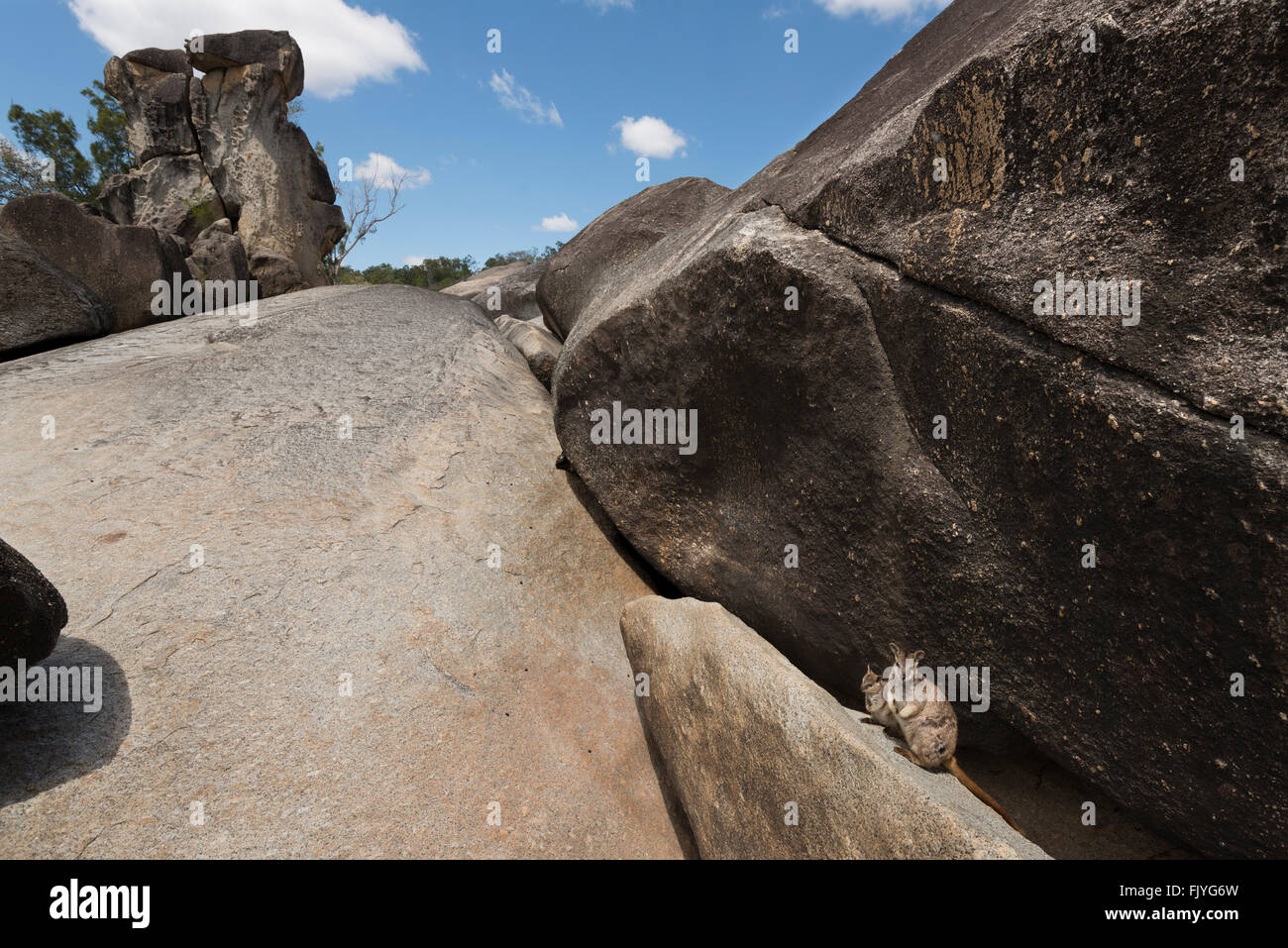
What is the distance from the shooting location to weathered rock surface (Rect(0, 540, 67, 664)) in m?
2.31

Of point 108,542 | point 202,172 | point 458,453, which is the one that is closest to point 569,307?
point 458,453

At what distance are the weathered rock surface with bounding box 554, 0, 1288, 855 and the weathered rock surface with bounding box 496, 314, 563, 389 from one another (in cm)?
344

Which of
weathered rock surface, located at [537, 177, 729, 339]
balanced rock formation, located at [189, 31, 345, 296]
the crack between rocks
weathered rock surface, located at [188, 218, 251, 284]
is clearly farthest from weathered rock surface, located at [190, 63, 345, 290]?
the crack between rocks

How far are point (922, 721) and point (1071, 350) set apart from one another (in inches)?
53.2

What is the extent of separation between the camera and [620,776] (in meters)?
3.20

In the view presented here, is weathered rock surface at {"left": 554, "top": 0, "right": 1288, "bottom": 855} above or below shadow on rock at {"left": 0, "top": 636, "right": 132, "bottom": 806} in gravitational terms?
above

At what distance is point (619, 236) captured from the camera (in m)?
6.44

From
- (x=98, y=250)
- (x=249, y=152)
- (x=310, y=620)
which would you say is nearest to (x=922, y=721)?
(x=310, y=620)

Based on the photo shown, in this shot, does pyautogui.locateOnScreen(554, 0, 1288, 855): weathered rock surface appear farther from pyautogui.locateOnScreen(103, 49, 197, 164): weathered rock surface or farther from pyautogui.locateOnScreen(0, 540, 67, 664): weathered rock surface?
pyautogui.locateOnScreen(103, 49, 197, 164): weathered rock surface

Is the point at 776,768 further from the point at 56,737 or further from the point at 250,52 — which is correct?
the point at 250,52

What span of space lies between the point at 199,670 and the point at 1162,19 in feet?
12.9

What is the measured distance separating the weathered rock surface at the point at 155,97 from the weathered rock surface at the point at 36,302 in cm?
988

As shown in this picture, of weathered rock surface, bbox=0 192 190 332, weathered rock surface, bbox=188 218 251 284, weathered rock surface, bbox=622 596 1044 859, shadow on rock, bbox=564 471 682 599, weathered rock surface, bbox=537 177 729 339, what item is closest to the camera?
weathered rock surface, bbox=622 596 1044 859
